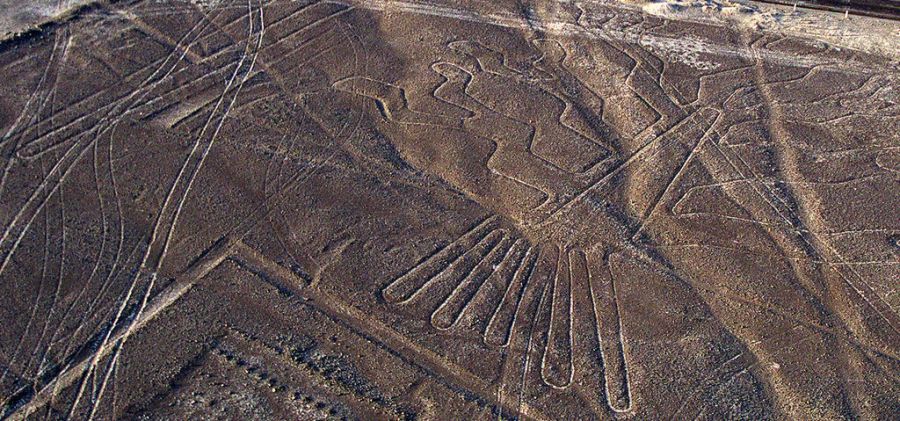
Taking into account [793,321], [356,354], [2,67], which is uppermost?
[2,67]

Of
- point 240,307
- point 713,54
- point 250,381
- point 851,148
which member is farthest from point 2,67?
point 851,148

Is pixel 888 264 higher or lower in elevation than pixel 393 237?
lower

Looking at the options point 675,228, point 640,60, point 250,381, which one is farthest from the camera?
point 640,60

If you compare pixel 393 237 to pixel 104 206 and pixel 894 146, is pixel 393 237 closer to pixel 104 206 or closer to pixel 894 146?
pixel 104 206

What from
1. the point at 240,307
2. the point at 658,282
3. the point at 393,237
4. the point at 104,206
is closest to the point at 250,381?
the point at 240,307

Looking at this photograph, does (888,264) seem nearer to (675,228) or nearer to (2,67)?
(675,228)

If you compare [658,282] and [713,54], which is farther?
[713,54]

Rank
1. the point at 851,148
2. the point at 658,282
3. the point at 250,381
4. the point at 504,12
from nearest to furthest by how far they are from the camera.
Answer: the point at 250,381 < the point at 658,282 < the point at 851,148 < the point at 504,12
